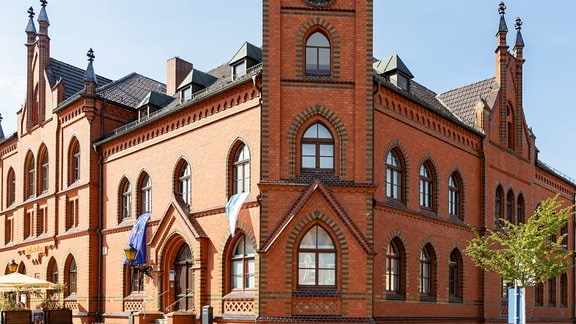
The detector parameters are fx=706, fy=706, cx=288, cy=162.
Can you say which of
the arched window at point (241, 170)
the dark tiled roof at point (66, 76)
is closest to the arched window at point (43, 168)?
the dark tiled roof at point (66, 76)

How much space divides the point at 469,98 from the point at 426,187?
23.4 ft

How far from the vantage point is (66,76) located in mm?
35938

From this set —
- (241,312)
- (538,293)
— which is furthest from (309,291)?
(538,293)

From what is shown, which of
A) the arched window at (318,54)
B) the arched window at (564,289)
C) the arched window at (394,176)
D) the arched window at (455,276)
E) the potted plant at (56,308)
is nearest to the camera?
the arched window at (318,54)

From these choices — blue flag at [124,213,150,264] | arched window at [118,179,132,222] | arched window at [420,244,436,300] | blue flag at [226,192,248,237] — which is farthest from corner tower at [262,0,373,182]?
arched window at [118,179,132,222]

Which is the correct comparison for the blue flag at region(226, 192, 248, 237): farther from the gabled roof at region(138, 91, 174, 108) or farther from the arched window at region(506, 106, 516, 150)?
the arched window at region(506, 106, 516, 150)

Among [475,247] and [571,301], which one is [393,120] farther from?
[571,301]

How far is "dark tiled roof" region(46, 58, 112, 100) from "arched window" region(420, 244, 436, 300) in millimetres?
18921

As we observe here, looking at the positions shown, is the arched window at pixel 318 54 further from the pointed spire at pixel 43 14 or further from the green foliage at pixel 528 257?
the pointed spire at pixel 43 14

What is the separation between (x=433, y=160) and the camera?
26531mm

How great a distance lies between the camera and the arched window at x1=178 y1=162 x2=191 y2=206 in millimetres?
25703

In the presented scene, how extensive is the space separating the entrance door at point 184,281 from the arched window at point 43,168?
12.6 meters

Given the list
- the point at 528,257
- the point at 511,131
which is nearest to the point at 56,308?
the point at 528,257

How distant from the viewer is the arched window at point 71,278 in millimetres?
31953
